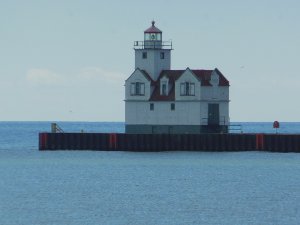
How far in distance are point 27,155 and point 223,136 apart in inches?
1120

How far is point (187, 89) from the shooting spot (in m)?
110

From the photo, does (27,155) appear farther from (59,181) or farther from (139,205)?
(139,205)

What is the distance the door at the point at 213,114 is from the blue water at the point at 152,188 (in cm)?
381

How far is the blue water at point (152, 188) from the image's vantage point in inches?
2564

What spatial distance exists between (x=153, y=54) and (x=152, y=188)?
109 feet

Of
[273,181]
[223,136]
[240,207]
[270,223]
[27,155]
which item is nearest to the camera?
[270,223]

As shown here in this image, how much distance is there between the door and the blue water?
3806 mm

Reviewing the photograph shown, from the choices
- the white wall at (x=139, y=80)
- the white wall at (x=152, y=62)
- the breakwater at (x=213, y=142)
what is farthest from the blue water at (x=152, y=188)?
the white wall at (x=152, y=62)

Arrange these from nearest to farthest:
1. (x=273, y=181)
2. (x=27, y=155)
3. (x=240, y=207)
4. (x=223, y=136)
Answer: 1. (x=240, y=207)
2. (x=273, y=181)
3. (x=223, y=136)
4. (x=27, y=155)

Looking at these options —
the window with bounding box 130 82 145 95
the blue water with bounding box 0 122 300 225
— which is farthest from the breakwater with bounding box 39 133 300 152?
the window with bounding box 130 82 145 95

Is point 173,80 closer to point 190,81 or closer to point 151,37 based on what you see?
point 190,81

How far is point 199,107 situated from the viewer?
109188 millimetres

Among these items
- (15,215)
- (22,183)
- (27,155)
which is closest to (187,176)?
(22,183)

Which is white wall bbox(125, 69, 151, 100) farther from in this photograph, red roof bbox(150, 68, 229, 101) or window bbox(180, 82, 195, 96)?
window bbox(180, 82, 195, 96)
